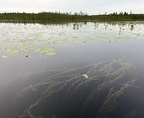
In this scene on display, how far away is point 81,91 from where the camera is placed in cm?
329

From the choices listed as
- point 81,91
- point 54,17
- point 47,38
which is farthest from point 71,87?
point 54,17

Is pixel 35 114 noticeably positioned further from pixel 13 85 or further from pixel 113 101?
pixel 113 101

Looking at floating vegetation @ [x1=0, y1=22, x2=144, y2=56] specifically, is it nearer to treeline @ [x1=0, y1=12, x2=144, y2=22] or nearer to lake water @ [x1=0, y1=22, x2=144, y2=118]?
lake water @ [x1=0, y1=22, x2=144, y2=118]

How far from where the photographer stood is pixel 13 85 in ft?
11.5

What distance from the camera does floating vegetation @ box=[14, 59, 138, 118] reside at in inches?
104

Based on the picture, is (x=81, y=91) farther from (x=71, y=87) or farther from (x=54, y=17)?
(x=54, y=17)

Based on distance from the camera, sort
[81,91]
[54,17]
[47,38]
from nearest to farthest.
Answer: [81,91]
[47,38]
[54,17]

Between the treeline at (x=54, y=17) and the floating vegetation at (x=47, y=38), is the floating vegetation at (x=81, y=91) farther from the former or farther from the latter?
the treeline at (x=54, y=17)

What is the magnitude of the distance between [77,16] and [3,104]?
1583 inches

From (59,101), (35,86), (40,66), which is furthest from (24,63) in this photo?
(59,101)

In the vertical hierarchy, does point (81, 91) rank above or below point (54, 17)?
below

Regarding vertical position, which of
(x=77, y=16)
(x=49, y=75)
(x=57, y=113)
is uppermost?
(x=77, y=16)

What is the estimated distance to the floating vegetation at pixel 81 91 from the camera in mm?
2641

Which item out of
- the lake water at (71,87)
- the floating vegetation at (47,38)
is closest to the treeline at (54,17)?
the floating vegetation at (47,38)
